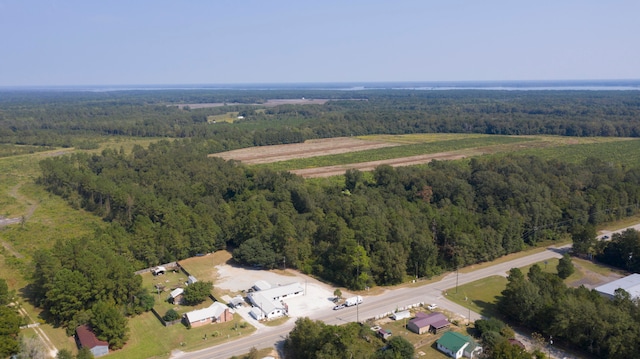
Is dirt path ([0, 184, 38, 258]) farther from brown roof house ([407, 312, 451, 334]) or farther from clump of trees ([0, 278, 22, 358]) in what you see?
brown roof house ([407, 312, 451, 334])

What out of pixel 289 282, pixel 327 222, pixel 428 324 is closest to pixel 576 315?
pixel 428 324

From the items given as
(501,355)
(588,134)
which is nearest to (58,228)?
(501,355)

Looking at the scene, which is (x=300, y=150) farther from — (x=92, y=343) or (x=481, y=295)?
(x=92, y=343)

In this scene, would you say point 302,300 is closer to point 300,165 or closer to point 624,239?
point 624,239

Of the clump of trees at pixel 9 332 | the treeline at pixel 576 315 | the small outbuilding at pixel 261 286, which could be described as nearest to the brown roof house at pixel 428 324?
the treeline at pixel 576 315

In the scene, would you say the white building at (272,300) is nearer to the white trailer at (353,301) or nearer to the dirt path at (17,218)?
the white trailer at (353,301)
